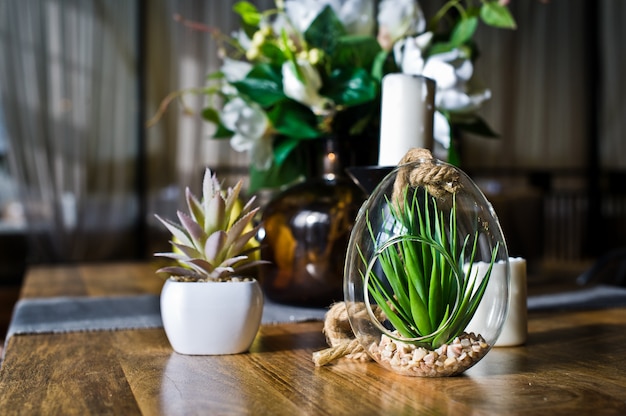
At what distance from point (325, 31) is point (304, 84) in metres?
0.10

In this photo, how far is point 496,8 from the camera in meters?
1.12

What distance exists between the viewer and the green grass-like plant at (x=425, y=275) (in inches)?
22.8

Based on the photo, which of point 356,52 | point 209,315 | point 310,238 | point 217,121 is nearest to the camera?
point 209,315

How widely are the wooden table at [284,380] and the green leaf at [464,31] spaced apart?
0.45 meters

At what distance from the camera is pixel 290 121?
105cm

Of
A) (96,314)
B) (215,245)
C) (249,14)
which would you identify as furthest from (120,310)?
(249,14)

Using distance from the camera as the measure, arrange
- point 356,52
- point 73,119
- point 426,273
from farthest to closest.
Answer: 1. point 73,119
2. point 356,52
3. point 426,273

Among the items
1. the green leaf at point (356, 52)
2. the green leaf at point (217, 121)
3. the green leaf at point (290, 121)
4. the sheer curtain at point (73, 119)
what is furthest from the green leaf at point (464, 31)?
the sheer curtain at point (73, 119)

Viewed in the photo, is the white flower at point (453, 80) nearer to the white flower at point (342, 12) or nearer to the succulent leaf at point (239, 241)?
the white flower at point (342, 12)

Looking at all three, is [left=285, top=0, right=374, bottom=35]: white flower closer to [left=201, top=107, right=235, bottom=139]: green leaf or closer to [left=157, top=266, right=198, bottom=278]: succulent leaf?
[left=201, top=107, right=235, bottom=139]: green leaf

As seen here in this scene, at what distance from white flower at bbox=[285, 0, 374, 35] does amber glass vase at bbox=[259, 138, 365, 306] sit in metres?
0.23

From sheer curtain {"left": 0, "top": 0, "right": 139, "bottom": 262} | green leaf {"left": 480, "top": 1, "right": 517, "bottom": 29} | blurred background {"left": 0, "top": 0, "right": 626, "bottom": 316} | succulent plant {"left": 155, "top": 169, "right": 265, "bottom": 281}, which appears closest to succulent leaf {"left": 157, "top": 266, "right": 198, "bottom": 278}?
succulent plant {"left": 155, "top": 169, "right": 265, "bottom": 281}

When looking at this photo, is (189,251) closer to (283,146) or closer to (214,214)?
(214,214)

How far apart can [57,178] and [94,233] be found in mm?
A: 419
